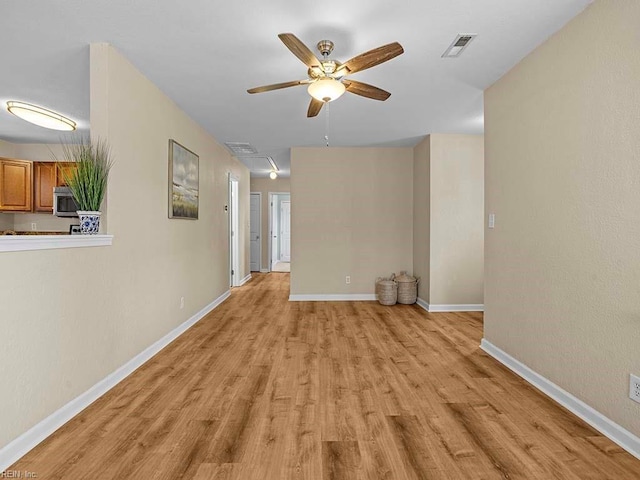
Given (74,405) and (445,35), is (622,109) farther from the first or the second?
(74,405)

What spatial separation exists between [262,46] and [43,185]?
4600mm

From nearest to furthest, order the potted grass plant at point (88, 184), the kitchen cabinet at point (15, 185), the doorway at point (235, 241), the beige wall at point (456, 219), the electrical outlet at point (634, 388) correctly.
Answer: the electrical outlet at point (634, 388) → the potted grass plant at point (88, 184) → the beige wall at point (456, 219) → the kitchen cabinet at point (15, 185) → the doorway at point (235, 241)

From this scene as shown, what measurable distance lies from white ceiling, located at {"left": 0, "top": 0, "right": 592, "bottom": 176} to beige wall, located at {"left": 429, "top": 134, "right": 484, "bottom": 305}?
76cm

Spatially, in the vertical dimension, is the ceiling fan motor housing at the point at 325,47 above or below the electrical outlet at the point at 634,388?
above

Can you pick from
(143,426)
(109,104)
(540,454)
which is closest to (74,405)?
(143,426)

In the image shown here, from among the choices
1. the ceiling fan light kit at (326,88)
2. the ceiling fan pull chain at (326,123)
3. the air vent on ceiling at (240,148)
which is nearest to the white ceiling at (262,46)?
the ceiling fan pull chain at (326,123)

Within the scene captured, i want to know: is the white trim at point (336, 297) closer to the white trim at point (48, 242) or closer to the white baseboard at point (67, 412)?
the white baseboard at point (67, 412)

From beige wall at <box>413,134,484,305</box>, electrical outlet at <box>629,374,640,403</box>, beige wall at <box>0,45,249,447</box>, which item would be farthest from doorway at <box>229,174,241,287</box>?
electrical outlet at <box>629,374,640,403</box>

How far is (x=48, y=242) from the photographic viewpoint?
1844 mm

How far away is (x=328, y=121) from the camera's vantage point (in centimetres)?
A: 408

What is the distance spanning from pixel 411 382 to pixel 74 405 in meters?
2.16

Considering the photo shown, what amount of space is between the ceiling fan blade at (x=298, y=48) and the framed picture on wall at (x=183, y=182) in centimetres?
192

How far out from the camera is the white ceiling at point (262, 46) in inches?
80.0

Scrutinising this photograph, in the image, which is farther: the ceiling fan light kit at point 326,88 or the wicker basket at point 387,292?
the wicker basket at point 387,292
